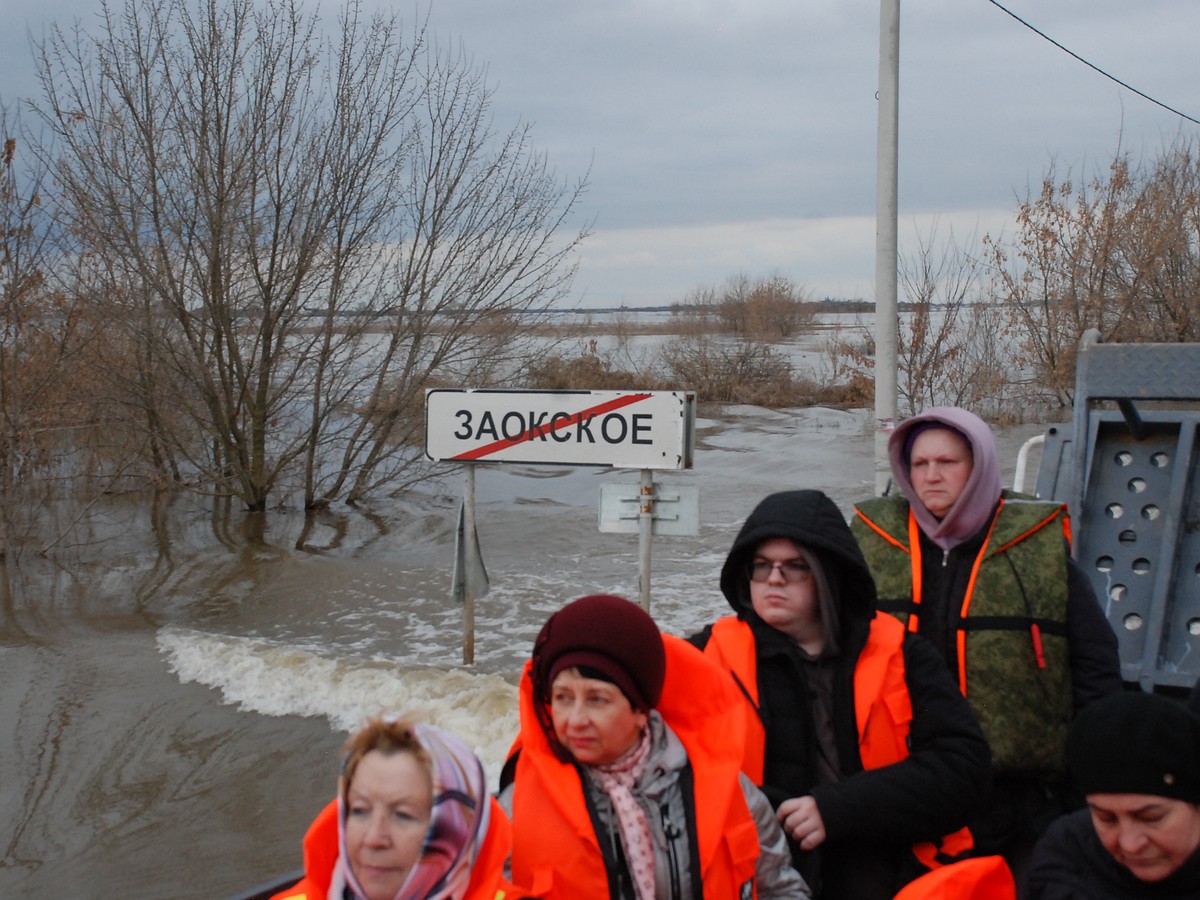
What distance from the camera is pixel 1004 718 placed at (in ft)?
9.50

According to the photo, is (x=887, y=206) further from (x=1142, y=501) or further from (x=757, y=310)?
(x=757, y=310)

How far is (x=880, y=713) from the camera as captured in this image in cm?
265

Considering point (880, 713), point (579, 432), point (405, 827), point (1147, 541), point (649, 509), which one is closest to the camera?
point (405, 827)

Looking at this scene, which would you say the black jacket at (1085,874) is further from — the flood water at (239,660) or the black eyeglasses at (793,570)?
the flood water at (239,660)

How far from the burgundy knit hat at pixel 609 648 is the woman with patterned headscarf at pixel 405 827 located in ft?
1.00

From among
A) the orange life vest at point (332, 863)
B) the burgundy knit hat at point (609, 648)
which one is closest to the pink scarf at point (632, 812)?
the burgundy knit hat at point (609, 648)

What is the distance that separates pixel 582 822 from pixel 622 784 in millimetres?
121

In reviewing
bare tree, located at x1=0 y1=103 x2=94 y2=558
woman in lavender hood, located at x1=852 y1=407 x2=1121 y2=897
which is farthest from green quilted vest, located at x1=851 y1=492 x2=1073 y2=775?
bare tree, located at x1=0 y1=103 x2=94 y2=558

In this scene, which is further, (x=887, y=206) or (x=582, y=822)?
(x=887, y=206)

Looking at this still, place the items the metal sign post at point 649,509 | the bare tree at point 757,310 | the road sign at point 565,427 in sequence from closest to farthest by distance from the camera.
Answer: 1. the metal sign post at point 649,509
2. the road sign at point 565,427
3. the bare tree at point 757,310

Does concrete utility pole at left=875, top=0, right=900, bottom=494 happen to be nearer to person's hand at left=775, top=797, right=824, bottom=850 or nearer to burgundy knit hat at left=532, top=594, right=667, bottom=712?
person's hand at left=775, top=797, right=824, bottom=850

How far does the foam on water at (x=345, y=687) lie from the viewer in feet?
23.0

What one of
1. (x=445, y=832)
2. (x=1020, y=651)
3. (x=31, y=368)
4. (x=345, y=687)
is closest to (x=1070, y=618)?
(x=1020, y=651)

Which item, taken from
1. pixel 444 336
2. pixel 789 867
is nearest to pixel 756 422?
pixel 444 336
